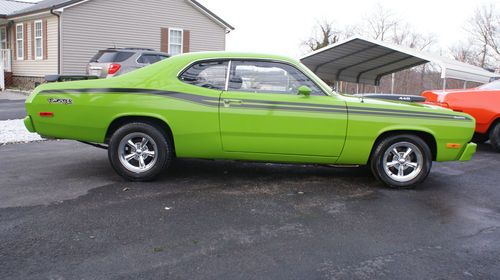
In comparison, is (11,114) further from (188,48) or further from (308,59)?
(188,48)

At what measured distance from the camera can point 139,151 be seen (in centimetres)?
538

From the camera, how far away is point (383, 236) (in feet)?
12.8

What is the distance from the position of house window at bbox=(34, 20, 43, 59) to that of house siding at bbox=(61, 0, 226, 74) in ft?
6.61

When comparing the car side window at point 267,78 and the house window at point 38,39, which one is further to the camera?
the house window at point 38,39

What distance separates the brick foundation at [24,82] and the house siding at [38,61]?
179mm

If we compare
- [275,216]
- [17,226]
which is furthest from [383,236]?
[17,226]

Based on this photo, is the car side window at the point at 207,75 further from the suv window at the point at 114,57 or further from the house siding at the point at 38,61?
the house siding at the point at 38,61

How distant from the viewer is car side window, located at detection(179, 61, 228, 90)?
5336mm

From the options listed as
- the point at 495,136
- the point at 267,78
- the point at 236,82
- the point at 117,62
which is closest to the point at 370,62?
the point at 495,136

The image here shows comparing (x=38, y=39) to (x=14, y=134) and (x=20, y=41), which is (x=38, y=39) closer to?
(x=20, y=41)

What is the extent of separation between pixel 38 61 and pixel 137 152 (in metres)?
17.0

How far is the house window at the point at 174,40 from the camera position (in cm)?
2150

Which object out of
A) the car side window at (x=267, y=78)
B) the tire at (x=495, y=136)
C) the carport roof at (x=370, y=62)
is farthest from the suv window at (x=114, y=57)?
the tire at (x=495, y=136)

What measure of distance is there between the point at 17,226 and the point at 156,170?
175cm
